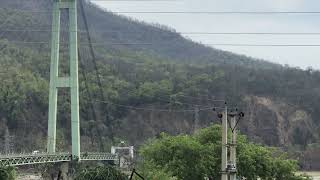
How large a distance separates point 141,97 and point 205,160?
7189 cm

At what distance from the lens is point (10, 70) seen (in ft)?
334

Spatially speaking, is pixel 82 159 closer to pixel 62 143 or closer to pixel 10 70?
pixel 62 143

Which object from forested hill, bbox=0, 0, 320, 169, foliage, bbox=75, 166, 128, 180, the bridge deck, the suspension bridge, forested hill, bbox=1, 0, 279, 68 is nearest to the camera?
foliage, bbox=75, 166, 128, 180

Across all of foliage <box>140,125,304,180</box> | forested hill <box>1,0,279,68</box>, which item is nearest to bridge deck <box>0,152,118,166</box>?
foliage <box>140,125,304,180</box>

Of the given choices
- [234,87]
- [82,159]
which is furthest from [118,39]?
[82,159]

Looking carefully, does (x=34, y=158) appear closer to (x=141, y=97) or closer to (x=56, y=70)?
(x=56, y=70)

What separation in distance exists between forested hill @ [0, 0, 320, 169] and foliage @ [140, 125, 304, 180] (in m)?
44.9

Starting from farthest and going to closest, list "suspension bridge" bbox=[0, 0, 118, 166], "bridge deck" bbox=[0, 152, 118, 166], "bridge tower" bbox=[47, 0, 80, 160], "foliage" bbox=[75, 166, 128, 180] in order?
"bridge tower" bbox=[47, 0, 80, 160]
"suspension bridge" bbox=[0, 0, 118, 166]
"bridge deck" bbox=[0, 152, 118, 166]
"foliage" bbox=[75, 166, 128, 180]

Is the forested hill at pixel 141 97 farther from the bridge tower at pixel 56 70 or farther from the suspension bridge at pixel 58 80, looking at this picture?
the bridge tower at pixel 56 70

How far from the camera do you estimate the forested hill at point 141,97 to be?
9638 cm

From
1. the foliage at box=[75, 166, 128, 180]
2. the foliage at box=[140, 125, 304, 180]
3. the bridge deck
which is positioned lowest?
the bridge deck

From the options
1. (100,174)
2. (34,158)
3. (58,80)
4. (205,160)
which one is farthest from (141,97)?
(100,174)

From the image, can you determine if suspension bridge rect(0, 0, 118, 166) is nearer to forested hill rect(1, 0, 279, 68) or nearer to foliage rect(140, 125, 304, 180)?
foliage rect(140, 125, 304, 180)

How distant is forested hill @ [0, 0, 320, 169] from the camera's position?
96375 millimetres
